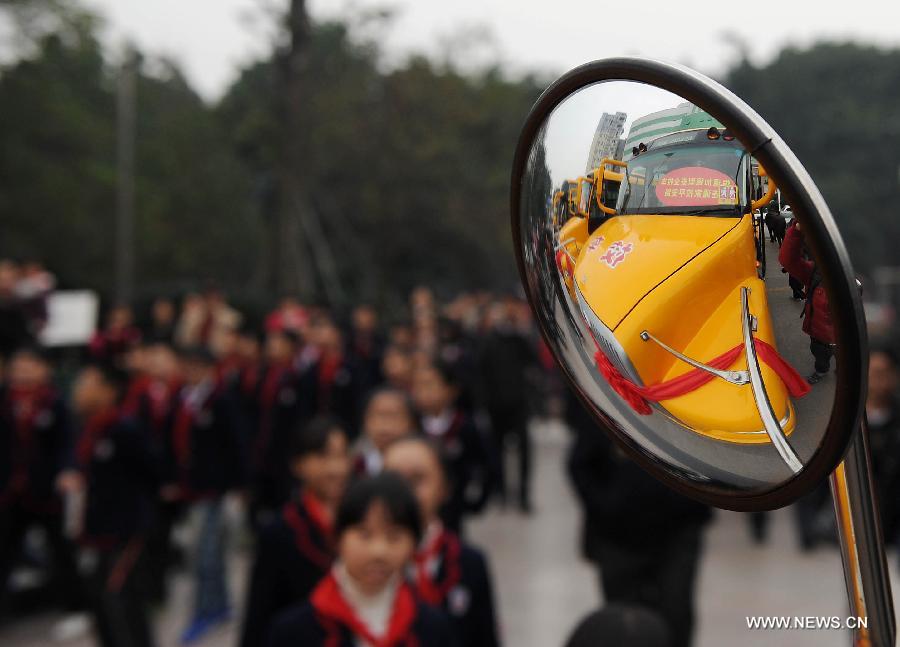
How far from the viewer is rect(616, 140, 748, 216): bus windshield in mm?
872

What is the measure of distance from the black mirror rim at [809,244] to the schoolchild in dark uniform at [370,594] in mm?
1693

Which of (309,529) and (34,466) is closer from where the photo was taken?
(309,529)

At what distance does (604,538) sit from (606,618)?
244 centimetres

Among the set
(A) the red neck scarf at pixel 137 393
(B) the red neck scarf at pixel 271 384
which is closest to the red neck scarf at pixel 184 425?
(A) the red neck scarf at pixel 137 393

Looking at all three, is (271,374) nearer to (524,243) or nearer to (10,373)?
(10,373)

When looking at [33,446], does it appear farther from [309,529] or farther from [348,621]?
[348,621]

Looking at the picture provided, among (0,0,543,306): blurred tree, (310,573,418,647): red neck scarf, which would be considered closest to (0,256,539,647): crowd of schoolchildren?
(310,573,418,647): red neck scarf

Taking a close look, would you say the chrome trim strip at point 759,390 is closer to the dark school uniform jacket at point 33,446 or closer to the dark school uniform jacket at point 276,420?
the dark school uniform jacket at point 33,446

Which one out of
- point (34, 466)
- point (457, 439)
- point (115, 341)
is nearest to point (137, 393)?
point (34, 466)

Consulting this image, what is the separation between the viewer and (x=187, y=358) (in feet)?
23.7

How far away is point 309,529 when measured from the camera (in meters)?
3.60

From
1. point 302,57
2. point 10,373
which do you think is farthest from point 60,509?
point 302,57

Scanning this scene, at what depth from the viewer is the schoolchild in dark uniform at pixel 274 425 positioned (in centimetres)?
766

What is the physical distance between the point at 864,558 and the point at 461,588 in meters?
2.55
